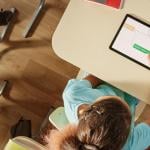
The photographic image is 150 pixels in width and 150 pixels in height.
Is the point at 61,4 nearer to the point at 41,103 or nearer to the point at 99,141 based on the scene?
the point at 41,103

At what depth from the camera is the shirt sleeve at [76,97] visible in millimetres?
1297

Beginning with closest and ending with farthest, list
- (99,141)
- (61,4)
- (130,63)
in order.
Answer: (99,141), (130,63), (61,4)

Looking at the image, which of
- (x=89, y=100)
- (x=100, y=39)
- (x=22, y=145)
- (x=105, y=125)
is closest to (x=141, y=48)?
(x=100, y=39)

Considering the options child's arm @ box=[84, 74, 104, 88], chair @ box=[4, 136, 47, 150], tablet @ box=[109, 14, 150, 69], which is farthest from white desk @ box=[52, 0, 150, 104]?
chair @ box=[4, 136, 47, 150]

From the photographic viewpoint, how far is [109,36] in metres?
1.33

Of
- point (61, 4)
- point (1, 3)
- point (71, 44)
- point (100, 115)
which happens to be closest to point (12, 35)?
point (1, 3)

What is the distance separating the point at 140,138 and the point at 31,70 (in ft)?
2.72

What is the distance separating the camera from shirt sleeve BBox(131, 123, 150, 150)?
4.43ft

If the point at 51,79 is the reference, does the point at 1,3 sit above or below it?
above

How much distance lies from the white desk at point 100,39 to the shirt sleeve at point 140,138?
0.45ft

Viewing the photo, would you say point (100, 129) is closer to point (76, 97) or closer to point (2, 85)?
point (76, 97)

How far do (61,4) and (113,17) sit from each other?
0.71 m

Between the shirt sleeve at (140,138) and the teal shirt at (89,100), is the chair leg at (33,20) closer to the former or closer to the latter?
the teal shirt at (89,100)

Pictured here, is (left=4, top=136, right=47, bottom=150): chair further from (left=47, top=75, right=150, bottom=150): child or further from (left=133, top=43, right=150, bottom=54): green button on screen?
(left=133, top=43, right=150, bottom=54): green button on screen
